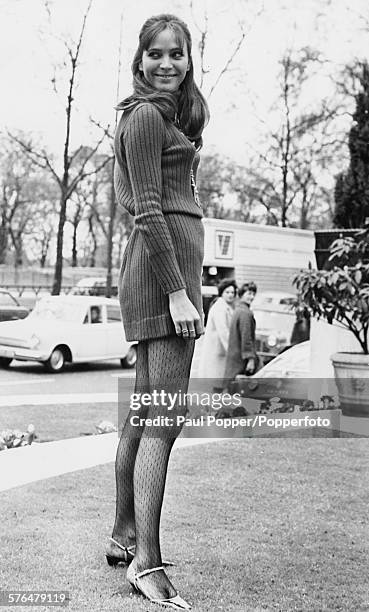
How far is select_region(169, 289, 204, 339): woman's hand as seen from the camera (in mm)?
2590

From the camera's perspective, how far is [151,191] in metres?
2.57

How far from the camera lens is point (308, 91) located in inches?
617

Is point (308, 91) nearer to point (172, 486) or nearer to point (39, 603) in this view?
point (172, 486)

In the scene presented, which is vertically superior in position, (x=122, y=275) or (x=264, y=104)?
(x=264, y=104)

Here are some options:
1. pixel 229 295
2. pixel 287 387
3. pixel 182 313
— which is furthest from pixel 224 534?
pixel 229 295

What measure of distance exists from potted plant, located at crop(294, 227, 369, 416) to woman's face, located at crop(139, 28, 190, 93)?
15.0ft

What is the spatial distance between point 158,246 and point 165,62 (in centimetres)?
58

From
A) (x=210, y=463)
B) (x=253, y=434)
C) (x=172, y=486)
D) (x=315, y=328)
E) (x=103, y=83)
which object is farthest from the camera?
(x=103, y=83)

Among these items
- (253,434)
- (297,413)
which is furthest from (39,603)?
(297,413)

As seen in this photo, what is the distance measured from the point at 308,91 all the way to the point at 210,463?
1161 centimetres

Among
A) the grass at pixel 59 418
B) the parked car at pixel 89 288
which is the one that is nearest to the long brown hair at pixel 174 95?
the grass at pixel 59 418

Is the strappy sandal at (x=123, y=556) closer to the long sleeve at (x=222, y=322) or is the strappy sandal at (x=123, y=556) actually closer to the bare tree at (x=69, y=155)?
the long sleeve at (x=222, y=322)

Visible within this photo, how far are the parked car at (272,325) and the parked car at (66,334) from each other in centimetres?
212

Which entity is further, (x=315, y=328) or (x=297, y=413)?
(x=315, y=328)
